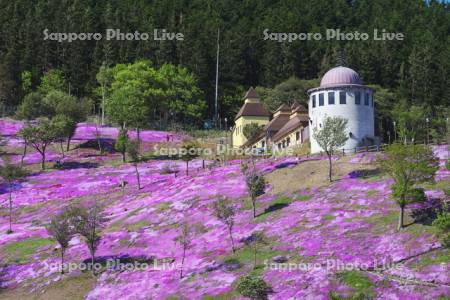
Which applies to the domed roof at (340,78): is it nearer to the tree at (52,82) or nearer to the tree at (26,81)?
the tree at (52,82)

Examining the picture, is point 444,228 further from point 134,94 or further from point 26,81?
point 26,81

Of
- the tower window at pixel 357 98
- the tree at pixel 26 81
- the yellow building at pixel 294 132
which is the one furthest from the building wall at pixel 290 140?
the tree at pixel 26 81

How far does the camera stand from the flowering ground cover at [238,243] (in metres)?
38.8

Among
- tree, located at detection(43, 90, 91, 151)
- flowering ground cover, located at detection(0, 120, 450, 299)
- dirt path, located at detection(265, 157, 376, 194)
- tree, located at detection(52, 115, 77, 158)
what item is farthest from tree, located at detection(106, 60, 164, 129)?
dirt path, located at detection(265, 157, 376, 194)

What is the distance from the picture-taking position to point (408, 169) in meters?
47.0

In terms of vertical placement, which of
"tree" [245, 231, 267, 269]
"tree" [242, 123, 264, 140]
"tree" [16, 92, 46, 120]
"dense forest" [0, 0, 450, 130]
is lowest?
"tree" [245, 231, 267, 269]

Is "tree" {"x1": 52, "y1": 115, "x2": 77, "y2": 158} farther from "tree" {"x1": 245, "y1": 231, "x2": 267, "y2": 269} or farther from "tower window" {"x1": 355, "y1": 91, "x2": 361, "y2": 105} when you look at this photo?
"tree" {"x1": 245, "y1": 231, "x2": 267, "y2": 269}

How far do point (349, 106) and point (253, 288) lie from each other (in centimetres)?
3984

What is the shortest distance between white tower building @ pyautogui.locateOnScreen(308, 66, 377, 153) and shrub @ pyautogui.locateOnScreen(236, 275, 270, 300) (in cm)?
3623

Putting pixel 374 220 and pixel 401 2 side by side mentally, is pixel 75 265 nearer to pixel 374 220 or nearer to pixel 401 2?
pixel 374 220

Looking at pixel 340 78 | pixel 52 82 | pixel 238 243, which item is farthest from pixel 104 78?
pixel 238 243

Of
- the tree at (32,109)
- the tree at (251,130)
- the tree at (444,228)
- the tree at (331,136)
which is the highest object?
the tree at (32,109)

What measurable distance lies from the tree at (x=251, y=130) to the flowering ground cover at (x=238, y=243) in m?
26.8

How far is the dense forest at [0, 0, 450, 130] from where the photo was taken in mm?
119562
